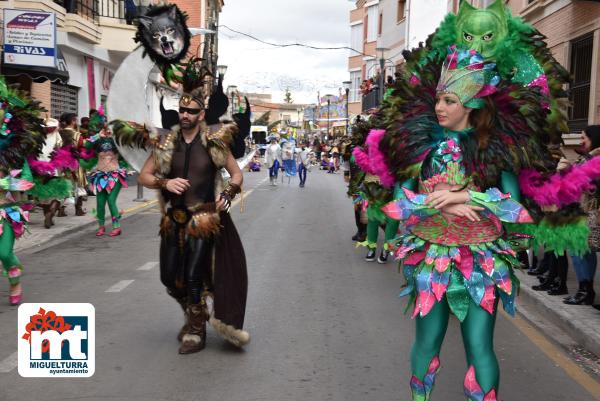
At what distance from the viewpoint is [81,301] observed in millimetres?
7262

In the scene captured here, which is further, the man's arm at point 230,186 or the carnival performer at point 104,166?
the carnival performer at point 104,166

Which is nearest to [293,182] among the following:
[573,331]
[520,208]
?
[573,331]

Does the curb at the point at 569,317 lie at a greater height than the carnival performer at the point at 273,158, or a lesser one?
lesser

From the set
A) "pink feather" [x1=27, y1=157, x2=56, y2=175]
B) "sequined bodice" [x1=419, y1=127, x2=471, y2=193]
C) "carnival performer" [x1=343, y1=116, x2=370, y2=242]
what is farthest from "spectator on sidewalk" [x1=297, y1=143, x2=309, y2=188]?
"sequined bodice" [x1=419, y1=127, x2=471, y2=193]

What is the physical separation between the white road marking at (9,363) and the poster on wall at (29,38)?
1264 centimetres

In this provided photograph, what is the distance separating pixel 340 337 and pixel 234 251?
1249 millimetres

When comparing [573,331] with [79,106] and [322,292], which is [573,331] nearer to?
[322,292]

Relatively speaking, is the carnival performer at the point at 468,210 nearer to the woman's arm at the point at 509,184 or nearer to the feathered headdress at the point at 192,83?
the woman's arm at the point at 509,184

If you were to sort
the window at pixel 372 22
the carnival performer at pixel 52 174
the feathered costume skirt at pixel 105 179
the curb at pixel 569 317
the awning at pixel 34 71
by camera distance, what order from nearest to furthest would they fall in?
the curb at pixel 569 317
the carnival performer at pixel 52 174
the feathered costume skirt at pixel 105 179
the awning at pixel 34 71
the window at pixel 372 22

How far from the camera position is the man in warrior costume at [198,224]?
533 cm

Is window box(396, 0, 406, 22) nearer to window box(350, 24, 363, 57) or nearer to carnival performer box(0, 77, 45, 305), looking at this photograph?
window box(350, 24, 363, 57)

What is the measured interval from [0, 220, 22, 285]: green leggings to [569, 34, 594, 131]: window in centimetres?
1128

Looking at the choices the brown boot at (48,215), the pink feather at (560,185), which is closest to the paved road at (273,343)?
the pink feather at (560,185)

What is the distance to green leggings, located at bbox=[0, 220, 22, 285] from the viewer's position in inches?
256
